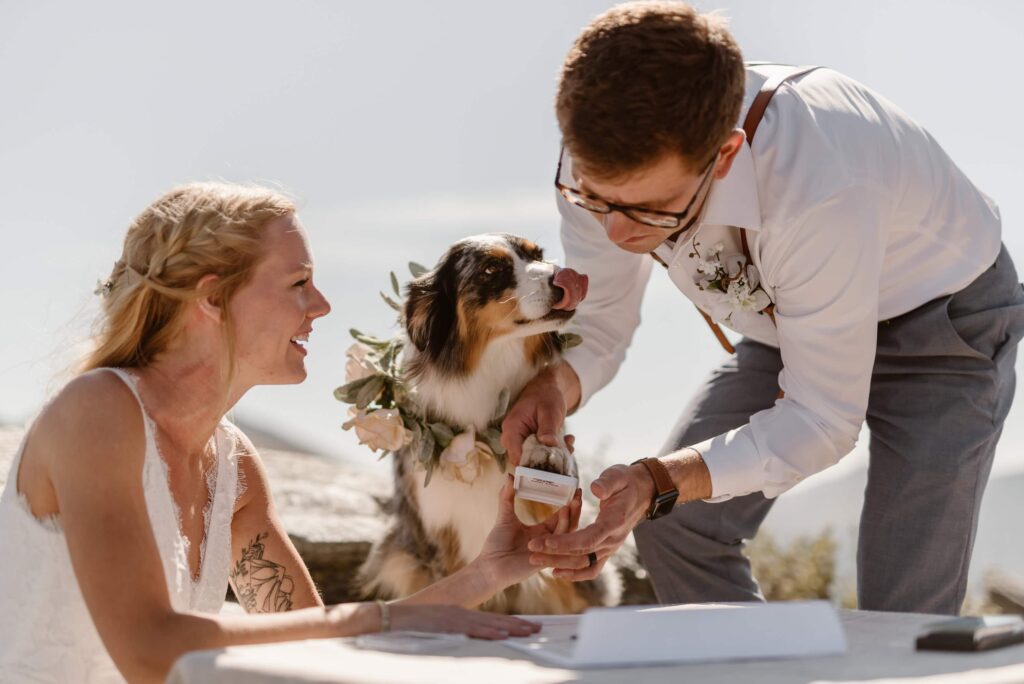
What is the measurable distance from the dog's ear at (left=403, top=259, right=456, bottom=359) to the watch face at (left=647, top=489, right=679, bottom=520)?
4.82 ft

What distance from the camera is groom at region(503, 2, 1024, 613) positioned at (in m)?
2.35

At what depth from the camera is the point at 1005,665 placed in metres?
1.45

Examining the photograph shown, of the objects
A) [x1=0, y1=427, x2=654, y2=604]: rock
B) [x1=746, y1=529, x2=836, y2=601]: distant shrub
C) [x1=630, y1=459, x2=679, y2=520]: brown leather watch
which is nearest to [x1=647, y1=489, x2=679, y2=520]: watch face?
[x1=630, y1=459, x2=679, y2=520]: brown leather watch

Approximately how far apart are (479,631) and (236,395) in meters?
1.02

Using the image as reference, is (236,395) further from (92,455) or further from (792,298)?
(792,298)

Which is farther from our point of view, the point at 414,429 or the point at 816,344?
the point at 414,429

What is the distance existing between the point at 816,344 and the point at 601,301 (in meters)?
1.03

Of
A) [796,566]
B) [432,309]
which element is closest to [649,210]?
[432,309]

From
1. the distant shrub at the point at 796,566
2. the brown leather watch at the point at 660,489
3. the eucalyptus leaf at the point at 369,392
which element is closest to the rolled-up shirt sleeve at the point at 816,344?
the brown leather watch at the point at 660,489

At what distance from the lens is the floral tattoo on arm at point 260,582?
253cm

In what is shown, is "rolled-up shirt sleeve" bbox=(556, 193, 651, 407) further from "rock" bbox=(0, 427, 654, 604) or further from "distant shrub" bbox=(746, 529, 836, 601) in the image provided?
"distant shrub" bbox=(746, 529, 836, 601)

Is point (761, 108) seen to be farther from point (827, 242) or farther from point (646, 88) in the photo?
point (646, 88)

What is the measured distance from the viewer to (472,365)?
3947mm

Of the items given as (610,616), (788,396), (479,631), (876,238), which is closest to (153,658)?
(479,631)
